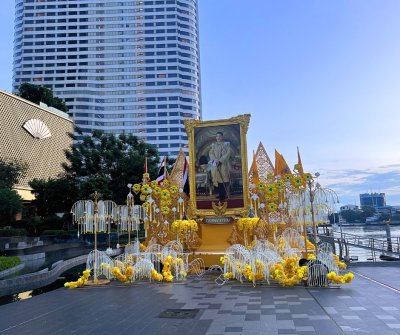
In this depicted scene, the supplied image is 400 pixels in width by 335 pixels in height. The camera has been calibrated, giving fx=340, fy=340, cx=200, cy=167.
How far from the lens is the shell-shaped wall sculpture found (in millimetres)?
54881

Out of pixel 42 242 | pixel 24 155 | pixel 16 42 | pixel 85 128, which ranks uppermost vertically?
pixel 16 42

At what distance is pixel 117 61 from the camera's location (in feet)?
320

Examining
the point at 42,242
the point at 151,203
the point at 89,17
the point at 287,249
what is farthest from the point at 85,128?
the point at 287,249

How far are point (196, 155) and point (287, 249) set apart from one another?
663 centimetres

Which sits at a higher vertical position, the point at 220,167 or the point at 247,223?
the point at 220,167

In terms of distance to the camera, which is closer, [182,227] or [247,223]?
[247,223]

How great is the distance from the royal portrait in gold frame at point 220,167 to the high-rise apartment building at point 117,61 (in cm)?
7607

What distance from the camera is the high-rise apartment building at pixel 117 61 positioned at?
309 ft

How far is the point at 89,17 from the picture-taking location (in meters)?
99.4

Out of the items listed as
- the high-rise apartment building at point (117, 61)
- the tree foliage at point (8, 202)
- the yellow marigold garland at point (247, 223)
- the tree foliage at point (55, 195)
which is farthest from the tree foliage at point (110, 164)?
the high-rise apartment building at point (117, 61)

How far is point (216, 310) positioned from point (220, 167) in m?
9.43

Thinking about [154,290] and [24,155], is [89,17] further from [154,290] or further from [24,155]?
[154,290]

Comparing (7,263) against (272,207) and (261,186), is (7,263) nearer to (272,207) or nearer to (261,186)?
(261,186)

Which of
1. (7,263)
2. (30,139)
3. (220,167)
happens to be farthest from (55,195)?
(220,167)
